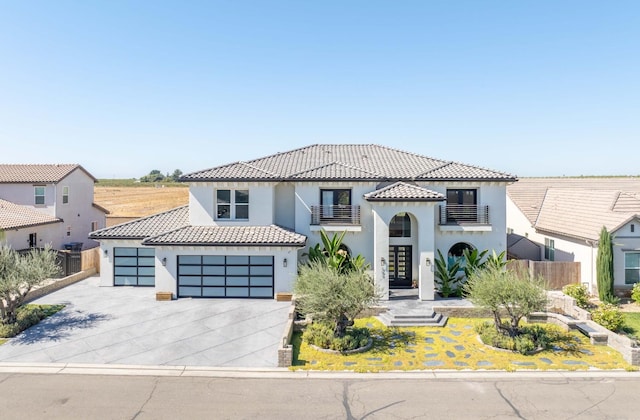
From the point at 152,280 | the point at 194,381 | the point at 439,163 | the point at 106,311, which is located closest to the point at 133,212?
the point at 152,280

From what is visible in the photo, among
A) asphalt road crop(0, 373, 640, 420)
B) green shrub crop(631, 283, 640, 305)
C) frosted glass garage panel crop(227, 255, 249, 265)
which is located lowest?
asphalt road crop(0, 373, 640, 420)

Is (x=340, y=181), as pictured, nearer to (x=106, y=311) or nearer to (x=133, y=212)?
(x=106, y=311)

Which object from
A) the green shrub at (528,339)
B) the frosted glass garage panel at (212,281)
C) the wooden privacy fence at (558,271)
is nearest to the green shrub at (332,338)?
the green shrub at (528,339)

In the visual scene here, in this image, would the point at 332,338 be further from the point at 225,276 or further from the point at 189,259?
the point at 189,259

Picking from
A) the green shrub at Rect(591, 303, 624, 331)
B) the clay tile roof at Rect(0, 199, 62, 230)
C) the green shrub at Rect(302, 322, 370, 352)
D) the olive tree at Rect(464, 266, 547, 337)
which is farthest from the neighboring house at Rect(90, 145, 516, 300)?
the clay tile roof at Rect(0, 199, 62, 230)

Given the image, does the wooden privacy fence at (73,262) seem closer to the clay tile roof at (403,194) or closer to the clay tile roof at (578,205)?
the clay tile roof at (403,194)

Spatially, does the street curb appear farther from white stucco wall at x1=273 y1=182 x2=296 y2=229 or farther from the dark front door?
white stucco wall at x1=273 y1=182 x2=296 y2=229
